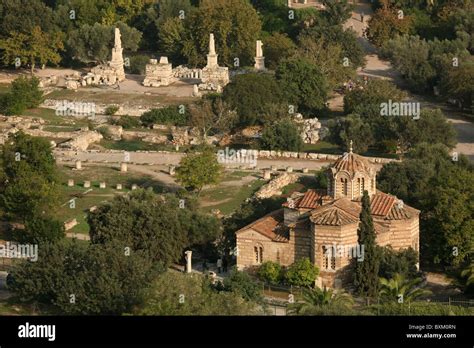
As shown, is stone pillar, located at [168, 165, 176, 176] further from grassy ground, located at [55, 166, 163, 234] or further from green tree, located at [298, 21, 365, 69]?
green tree, located at [298, 21, 365, 69]

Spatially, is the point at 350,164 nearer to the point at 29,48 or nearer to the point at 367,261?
the point at 367,261

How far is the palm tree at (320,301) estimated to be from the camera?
59.9 metres

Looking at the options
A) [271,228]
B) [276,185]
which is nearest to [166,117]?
[276,185]

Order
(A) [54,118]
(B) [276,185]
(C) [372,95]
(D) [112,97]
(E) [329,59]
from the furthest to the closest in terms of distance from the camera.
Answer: (E) [329,59] < (D) [112,97] < (A) [54,118] < (C) [372,95] < (B) [276,185]

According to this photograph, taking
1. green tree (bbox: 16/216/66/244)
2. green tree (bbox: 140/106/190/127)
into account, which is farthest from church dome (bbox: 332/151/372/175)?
green tree (bbox: 140/106/190/127)

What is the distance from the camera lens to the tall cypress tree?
2539 inches

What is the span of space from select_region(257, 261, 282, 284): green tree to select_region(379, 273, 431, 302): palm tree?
4.57m

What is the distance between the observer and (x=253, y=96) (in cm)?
9956
